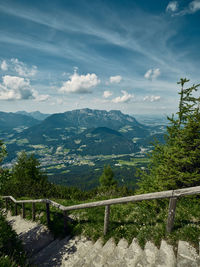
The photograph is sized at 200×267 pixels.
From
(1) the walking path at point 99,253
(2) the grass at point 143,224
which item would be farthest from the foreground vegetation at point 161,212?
(1) the walking path at point 99,253

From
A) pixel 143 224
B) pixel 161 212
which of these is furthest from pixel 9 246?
pixel 161 212

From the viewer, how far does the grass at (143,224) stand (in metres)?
3.99

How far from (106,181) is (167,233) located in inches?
1333

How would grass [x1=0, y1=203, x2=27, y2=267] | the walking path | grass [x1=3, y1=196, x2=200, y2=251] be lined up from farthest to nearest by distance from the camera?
grass [x1=0, y1=203, x2=27, y2=267] → grass [x1=3, y1=196, x2=200, y2=251] → the walking path

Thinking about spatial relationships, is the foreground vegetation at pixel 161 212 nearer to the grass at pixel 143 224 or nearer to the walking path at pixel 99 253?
the grass at pixel 143 224

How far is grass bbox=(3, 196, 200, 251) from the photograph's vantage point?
3.99 m

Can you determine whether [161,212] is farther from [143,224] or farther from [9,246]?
[9,246]

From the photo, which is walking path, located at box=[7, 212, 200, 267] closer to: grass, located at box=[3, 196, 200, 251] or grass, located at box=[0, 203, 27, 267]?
grass, located at box=[3, 196, 200, 251]

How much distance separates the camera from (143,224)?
522cm

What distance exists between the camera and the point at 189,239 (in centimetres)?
366

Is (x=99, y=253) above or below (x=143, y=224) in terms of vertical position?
below

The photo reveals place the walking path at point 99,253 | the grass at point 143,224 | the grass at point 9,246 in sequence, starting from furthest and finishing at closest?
the grass at point 9,246 < the grass at point 143,224 < the walking path at point 99,253

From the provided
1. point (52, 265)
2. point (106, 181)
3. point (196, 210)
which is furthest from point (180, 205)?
point (106, 181)

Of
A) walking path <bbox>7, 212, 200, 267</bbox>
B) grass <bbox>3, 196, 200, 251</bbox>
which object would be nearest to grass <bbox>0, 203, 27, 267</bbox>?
walking path <bbox>7, 212, 200, 267</bbox>
